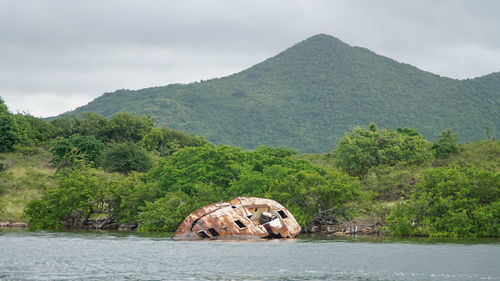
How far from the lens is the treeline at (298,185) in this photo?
4594 centimetres

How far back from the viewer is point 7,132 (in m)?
91.6

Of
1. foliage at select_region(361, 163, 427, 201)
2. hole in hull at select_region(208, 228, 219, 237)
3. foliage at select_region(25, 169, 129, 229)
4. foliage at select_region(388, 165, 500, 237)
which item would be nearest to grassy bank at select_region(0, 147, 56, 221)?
foliage at select_region(25, 169, 129, 229)

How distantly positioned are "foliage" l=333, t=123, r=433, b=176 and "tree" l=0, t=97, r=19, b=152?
50.5m

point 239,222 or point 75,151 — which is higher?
point 75,151

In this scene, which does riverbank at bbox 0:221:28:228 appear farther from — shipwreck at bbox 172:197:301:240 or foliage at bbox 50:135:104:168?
shipwreck at bbox 172:197:301:240

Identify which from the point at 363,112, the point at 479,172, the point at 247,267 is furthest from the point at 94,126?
the point at 363,112

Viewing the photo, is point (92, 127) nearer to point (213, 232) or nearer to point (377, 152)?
point (377, 152)

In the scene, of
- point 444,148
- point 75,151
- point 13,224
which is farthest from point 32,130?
point 444,148

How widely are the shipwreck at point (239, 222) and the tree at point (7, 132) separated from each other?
57.0 m

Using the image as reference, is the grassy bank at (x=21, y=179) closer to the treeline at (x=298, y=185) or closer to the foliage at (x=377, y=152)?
the treeline at (x=298, y=185)

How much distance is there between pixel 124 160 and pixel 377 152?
3339 cm

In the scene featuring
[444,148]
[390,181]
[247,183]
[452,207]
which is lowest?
[452,207]

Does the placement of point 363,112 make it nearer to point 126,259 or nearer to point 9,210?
point 9,210

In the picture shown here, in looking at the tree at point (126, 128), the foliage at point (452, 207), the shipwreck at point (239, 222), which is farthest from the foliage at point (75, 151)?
the foliage at point (452, 207)
